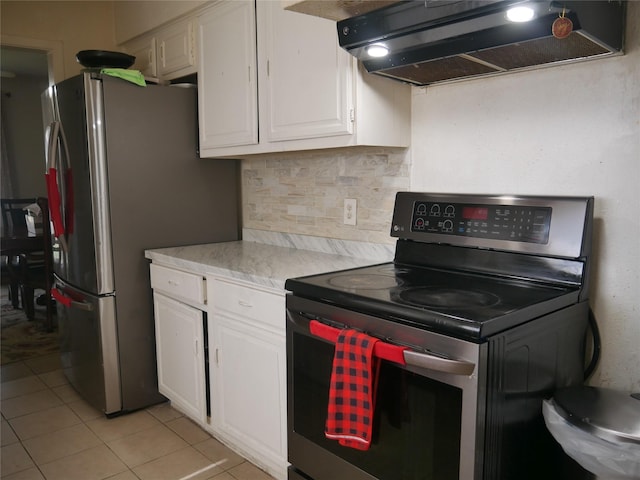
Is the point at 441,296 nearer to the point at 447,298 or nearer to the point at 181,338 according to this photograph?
the point at 447,298

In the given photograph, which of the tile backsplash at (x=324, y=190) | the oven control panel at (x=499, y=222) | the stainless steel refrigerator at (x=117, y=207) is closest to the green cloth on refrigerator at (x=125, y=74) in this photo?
the stainless steel refrigerator at (x=117, y=207)

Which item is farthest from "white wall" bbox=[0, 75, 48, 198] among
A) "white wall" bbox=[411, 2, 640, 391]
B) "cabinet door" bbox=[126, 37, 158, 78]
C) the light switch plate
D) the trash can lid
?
the trash can lid

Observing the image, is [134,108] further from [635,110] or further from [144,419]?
[635,110]

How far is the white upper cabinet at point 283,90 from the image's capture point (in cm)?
183

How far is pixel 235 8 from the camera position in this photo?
2273mm

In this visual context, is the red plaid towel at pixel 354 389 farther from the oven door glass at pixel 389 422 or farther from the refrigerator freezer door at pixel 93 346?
the refrigerator freezer door at pixel 93 346

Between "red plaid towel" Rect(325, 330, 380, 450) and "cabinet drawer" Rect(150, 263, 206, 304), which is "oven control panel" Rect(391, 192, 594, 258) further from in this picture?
"cabinet drawer" Rect(150, 263, 206, 304)

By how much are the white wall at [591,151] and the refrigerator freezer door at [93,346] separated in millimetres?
1808

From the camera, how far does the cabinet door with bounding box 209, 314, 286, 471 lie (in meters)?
1.87

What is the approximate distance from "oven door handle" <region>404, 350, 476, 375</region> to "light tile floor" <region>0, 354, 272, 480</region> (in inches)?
43.5

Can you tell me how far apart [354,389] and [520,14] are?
984 mm

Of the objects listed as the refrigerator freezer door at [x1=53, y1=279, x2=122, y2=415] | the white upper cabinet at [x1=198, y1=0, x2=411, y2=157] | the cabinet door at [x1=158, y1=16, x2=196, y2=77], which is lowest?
the refrigerator freezer door at [x1=53, y1=279, x2=122, y2=415]

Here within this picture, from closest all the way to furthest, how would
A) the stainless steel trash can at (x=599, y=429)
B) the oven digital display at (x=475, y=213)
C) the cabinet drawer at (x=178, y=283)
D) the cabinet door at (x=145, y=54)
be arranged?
the stainless steel trash can at (x=599, y=429)
the oven digital display at (x=475, y=213)
the cabinet drawer at (x=178, y=283)
the cabinet door at (x=145, y=54)

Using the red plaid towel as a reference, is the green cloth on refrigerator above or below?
above
